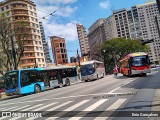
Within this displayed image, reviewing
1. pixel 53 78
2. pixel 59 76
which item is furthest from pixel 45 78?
pixel 59 76

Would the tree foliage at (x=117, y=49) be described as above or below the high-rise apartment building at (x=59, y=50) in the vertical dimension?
below

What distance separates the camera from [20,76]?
2653 cm

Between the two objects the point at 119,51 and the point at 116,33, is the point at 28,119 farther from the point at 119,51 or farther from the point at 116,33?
the point at 116,33

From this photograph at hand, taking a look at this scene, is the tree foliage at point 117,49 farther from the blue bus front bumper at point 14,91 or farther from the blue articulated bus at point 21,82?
the blue bus front bumper at point 14,91

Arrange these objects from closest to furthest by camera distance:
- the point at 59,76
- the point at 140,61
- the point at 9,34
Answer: the point at 140,61, the point at 59,76, the point at 9,34

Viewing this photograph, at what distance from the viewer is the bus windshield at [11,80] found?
26487mm

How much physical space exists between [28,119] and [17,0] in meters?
83.6

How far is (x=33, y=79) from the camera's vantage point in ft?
93.4

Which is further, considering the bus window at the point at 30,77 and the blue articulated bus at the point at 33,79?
the bus window at the point at 30,77

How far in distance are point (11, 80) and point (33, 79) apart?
252 centimetres

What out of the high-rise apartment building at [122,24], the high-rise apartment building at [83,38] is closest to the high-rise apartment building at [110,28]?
the high-rise apartment building at [122,24]

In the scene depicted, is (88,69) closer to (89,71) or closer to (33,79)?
(89,71)

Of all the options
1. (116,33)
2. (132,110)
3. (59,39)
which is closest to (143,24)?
(116,33)

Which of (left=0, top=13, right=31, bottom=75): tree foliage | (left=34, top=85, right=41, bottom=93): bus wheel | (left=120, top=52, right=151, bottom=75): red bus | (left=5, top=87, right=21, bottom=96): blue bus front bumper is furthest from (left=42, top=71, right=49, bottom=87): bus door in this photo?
(left=0, top=13, right=31, bottom=75): tree foliage
